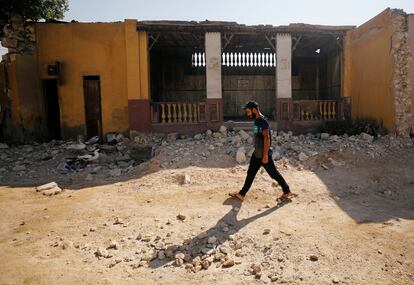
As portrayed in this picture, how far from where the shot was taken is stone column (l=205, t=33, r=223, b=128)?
367 inches

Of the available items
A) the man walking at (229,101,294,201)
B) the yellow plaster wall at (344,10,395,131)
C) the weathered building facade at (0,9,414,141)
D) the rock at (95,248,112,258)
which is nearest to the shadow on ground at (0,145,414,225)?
the man walking at (229,101,294,201)

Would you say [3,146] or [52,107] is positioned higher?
[52,107]

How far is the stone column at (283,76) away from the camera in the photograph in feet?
31.3

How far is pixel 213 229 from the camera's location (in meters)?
4.00

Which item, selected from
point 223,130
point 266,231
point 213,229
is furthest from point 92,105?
point 266,231

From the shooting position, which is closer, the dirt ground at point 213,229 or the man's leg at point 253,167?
the dirt ground at point 213,229

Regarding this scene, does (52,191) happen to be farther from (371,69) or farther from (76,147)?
(371,69)

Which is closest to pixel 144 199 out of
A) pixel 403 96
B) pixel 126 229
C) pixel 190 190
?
pixel 190 190

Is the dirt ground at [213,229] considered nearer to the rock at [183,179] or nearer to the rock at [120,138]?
the rock at [183,179]

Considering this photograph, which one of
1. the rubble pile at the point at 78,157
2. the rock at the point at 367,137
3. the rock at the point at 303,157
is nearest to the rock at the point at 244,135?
the rock at the point at 303,157

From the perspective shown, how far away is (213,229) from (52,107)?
26.9 ft

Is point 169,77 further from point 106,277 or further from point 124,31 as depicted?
point 106,277

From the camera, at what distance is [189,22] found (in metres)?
9.05

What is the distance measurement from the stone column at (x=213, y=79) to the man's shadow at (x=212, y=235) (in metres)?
5.15
